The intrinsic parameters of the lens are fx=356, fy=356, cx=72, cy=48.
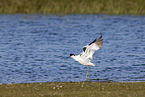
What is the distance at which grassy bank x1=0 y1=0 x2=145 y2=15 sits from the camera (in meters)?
47.1

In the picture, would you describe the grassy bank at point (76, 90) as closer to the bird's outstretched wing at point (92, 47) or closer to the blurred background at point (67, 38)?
the bird's outstretched wing at point (92, 47)

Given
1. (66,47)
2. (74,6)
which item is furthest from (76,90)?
(74,6)

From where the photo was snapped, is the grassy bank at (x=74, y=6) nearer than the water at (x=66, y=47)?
No

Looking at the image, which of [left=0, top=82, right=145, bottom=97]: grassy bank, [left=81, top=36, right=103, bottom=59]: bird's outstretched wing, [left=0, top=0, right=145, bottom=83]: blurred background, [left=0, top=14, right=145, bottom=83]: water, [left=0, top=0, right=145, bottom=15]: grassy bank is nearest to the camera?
[left=0, top=82, right=145, bottom=97]: grassy bank

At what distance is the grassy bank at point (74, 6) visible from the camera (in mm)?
47081

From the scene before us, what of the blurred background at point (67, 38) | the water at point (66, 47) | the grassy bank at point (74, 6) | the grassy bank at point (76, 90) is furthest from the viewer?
the grassy bank at point (74, 6)

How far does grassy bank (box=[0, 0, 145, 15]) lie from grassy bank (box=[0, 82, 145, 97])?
33.1m

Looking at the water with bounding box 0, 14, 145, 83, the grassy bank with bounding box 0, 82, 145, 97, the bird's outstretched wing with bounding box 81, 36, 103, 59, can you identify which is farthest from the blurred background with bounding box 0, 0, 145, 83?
the grassy bank with bounding box 0, 82, 145, 97

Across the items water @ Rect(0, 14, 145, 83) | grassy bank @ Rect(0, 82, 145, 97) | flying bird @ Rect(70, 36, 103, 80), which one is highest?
flying bird @ Rect(70, 36, 103, 80)

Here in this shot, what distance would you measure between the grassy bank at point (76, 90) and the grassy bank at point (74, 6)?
109 feet

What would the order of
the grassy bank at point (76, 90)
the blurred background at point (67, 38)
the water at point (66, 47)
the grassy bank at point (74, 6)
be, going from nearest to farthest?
the grassy bank at point (76, 90)
the water at point (66, 47)
the blurred background at point (67, 38)
the grassy bank at point (74, 6)

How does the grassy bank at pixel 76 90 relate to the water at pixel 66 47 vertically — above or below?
above

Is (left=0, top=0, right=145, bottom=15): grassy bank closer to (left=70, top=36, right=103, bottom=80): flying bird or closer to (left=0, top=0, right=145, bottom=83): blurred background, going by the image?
(left=0, top=0, right=145, bottom=83): blurred background

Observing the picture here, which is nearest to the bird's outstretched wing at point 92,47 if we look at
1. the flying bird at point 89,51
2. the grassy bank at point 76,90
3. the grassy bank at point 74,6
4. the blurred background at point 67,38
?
the flying bird at point 89,51
